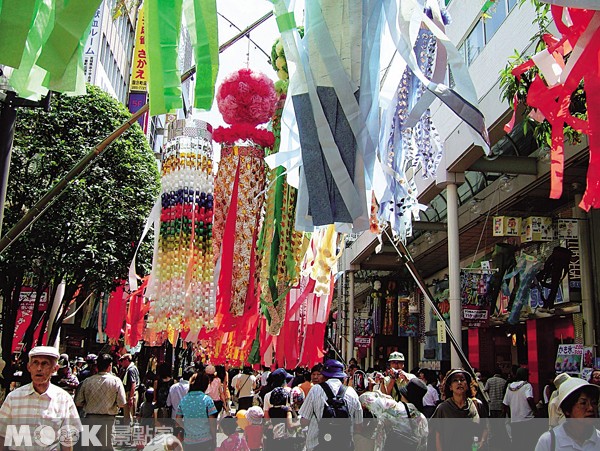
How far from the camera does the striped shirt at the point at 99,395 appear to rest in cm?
668

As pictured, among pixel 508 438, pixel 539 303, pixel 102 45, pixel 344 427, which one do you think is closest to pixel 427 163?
pixel 344 427

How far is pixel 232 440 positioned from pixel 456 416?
7.72 ft

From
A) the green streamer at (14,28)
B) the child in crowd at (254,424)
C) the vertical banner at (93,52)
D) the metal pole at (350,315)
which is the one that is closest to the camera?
the green streamer at (14,28)

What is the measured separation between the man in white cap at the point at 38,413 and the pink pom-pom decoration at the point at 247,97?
2.02m

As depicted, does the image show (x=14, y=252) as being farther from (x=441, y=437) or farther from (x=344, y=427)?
(x=441, y=437)

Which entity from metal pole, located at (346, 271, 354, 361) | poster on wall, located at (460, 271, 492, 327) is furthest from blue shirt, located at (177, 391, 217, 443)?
metal pole, located at (346, 271, 354, 361)

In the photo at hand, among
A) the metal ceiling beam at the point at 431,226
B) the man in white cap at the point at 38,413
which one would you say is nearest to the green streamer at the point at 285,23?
the man in white cap at the point at 38,413

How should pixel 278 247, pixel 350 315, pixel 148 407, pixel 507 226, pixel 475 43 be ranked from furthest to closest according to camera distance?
1. pixel 350 315
2. pixel 475 43
3. pixel 507 226
4. pixel 148 407
5. pixel 278 247

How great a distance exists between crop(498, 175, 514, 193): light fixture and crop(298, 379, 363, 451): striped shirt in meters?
8.41

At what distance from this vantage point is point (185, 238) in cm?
370

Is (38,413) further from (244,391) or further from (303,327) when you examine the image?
(244,391)

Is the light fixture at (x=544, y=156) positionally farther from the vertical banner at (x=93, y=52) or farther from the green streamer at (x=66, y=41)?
the vertical banner at (x=93, y=52)

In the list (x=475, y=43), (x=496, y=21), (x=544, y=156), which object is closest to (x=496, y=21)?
(x=496, y=21)

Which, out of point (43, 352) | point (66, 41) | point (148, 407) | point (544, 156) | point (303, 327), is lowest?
point (148, 407)
